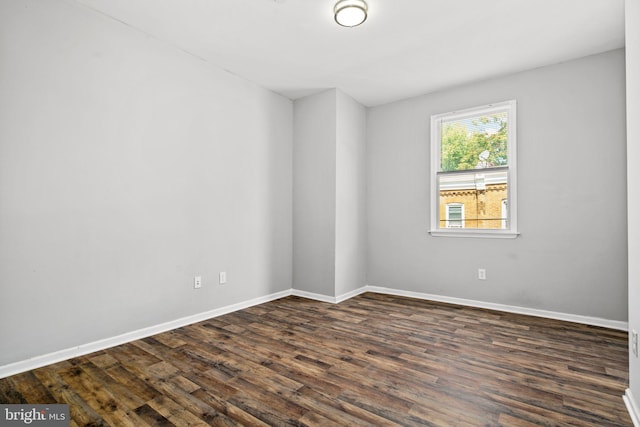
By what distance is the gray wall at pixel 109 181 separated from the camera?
89.4 inches

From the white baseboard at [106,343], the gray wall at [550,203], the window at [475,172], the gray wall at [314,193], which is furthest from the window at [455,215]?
the white baseboard at [106,343]

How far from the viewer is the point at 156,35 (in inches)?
119

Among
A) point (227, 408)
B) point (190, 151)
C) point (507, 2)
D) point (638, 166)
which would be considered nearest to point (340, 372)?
point (227, 408)

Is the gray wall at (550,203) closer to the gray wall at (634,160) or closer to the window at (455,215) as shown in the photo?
the window at (455,215)

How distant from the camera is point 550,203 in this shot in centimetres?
350

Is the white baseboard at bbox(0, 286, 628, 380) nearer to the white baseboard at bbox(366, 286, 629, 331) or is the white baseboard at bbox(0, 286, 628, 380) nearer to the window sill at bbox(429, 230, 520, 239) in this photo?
the white baseboard at bbox(366, 286, 629, 331)

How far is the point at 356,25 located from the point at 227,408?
2.87 metres

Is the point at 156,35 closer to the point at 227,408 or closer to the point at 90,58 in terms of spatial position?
the point at 90,58

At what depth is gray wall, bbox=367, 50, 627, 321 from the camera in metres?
3.21

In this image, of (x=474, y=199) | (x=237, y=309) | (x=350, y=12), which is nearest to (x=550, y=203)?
(x=474, y=199)

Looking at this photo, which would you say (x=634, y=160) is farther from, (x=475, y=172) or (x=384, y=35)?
(x=475, y=172)

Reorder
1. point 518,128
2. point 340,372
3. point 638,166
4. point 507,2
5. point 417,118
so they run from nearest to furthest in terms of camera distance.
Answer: point 638,166
point 340,372
point 507,2
point 518,128
point 417,118

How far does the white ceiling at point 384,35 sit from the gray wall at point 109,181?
39cm

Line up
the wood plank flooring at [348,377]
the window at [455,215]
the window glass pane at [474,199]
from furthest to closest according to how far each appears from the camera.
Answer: the window at [455,215] < the window glass pane at [474,199] < the wood plank flooring at [348,377]
